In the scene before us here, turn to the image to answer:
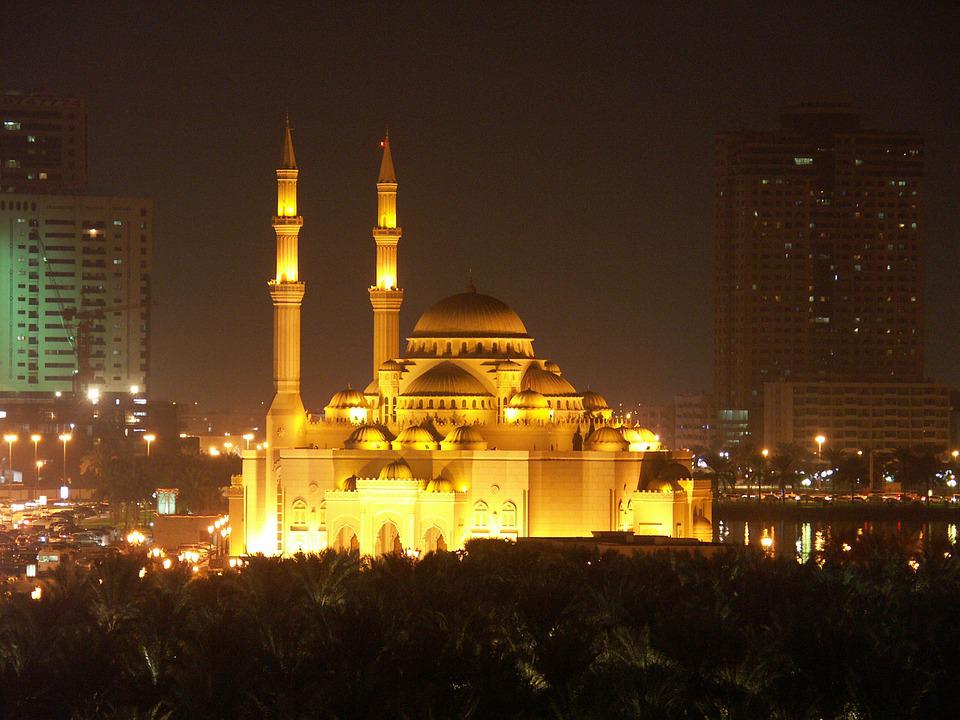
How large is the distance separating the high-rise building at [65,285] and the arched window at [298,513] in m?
106

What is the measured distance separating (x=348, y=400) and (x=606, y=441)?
10.3 meters

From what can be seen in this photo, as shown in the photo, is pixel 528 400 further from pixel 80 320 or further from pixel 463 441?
pixel 80 320

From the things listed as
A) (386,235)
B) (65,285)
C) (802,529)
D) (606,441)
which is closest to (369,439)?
(606,441)

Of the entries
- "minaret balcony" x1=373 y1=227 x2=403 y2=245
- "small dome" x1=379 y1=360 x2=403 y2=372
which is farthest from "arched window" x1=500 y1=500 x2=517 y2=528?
"minaret balcony" x1=373 y1=227 x2=403 y2=245

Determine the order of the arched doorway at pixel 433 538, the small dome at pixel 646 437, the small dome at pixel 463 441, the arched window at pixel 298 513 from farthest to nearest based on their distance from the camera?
the small dome at pixel 646 437 → the arched window at pixel 298 513 → the small dome at pixel 463 441 → the arched doorway at pixel 433 538

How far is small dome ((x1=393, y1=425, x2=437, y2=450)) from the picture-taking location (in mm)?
90750

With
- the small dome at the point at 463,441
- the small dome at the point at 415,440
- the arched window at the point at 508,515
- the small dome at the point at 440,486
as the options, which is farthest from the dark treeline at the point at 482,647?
the small dome at the point at 415,440

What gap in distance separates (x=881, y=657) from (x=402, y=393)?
46.3m

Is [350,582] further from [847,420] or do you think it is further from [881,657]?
[847,420]

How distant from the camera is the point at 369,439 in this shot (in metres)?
91.4

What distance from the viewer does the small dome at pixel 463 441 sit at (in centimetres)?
9025

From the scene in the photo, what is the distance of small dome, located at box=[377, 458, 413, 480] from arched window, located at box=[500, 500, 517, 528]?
11.2 ft

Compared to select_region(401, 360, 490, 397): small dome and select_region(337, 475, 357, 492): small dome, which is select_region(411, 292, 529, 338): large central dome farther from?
select_region(337, 475, 357, 492): small dome

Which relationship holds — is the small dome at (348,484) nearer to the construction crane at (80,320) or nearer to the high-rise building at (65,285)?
the construction crane at (80,320)
